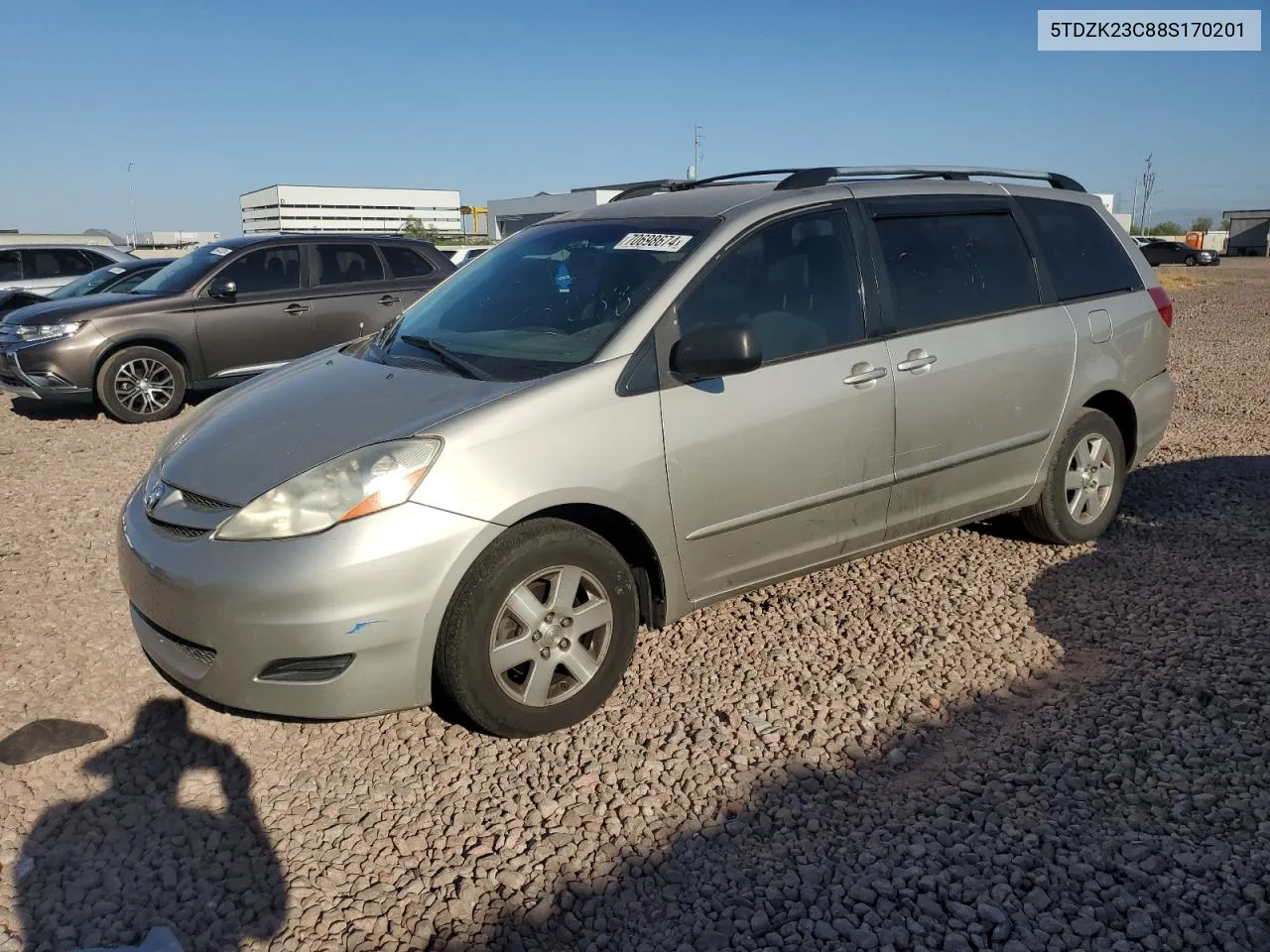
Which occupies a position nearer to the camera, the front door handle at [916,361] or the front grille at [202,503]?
the front grille at [202,503]

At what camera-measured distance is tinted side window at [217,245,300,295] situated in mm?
9805

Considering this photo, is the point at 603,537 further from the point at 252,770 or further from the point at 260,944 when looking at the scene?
the point at 260,944

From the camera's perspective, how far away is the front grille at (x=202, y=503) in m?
3.22

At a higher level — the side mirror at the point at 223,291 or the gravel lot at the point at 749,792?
the side mirror at the point at 223,291

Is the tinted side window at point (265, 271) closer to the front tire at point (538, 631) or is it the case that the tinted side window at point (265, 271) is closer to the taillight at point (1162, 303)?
the front tire at point (538, 631)

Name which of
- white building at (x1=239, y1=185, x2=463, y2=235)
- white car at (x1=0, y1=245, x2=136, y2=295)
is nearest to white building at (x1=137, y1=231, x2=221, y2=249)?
white building at (x1=239, y1=185, x2=463, y2=235)

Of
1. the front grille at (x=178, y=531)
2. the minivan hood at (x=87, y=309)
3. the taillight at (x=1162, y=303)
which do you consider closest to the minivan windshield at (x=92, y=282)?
the minivan hood at (x=87, y=309)

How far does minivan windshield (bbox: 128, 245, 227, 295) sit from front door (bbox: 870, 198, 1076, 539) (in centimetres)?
760

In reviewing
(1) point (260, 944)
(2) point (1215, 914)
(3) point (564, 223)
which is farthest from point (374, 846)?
(3) point (564, 223)

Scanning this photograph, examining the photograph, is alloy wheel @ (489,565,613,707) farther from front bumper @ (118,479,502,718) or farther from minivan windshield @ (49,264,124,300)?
minivan windshield @ (49,264,124,300)

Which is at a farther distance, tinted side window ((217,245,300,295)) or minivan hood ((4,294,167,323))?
tinted side window ((217,245,300,295))

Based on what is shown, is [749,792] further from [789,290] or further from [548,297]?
[548,297]

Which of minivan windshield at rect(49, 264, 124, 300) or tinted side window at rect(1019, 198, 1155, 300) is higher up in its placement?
minivan windshield at rect(49, 264, 124, 300)

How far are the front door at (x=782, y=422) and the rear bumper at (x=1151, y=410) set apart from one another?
197 cm
